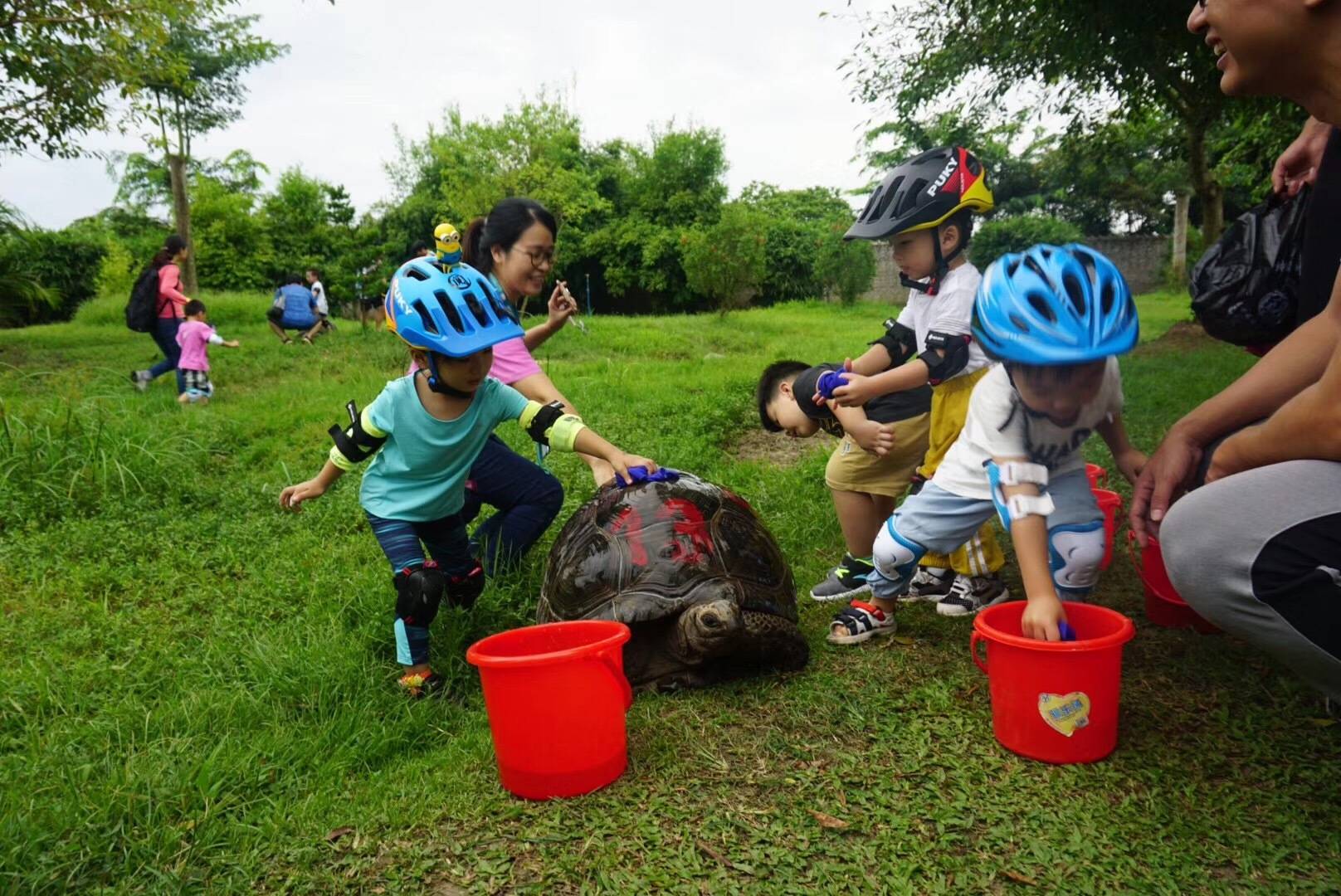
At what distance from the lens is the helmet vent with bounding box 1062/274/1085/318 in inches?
87.7

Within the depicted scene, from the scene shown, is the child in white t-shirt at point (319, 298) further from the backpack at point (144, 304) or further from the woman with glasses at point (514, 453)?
the woman with glasses at point (514, 453)

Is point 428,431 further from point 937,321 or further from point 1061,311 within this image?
point 1061,311

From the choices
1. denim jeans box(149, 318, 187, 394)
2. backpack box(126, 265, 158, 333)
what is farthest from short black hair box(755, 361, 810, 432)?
backpack box(126, 265, 158, 333)

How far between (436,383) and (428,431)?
6.7 inches

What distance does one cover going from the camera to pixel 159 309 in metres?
9.34

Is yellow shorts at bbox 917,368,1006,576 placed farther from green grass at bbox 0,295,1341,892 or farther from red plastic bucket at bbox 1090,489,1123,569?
red plastic bucket at bbox 1090,489,1123,569

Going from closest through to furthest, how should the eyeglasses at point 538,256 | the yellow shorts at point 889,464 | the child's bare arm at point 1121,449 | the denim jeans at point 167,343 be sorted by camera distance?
the child's bare arm at point 1121,449 < the yellow shorts at point 889,464 < the eyeglasses at point 538,256 < the denim jeans at point 167,343

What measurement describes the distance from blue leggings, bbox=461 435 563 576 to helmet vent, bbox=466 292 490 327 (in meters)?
0.95

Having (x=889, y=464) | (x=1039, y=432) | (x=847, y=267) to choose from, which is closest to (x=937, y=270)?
(x=889, y=464)

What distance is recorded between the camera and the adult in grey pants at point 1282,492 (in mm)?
1687

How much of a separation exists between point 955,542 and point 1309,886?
1295 mm

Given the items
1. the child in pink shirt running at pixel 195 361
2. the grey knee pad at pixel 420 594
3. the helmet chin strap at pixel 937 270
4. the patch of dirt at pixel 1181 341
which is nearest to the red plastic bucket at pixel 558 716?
the grey knee pad at pixel 420 594

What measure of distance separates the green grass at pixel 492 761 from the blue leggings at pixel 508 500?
166 mm

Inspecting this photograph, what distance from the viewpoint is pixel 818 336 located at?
1366 cm
